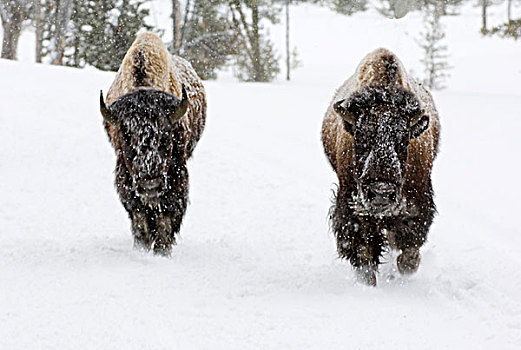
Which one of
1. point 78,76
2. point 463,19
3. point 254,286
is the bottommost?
point 254,286

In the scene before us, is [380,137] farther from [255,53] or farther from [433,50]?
[255,53]

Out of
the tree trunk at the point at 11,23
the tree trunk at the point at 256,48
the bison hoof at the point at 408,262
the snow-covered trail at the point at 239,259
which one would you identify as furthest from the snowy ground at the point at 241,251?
the tree trunk at the point at 256,48

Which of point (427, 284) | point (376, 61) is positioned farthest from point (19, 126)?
point (427, 284)

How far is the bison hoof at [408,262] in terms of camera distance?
5523mm

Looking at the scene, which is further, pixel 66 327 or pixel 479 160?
pixel 479 160

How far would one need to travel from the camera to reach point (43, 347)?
381cm

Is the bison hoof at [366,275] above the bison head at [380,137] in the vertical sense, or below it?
below

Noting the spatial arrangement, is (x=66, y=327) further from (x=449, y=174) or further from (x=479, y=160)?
(x=479, y=160)

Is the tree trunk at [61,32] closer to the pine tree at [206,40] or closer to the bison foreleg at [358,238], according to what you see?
the pine tree at [206,40]

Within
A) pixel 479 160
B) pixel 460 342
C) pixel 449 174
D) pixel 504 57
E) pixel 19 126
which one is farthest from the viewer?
pixel 504 57

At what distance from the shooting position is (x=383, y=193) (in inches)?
183

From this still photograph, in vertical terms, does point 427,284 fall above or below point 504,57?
below

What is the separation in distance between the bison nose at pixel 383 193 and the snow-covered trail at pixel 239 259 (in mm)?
738

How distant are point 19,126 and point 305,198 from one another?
6160 mm
